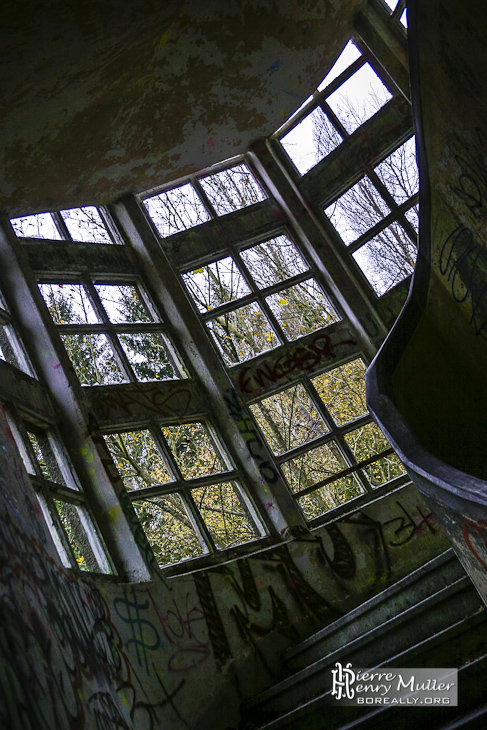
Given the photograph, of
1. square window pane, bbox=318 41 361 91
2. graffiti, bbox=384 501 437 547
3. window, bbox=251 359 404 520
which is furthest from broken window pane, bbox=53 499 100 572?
square window pane, bbox=318 41 361 91

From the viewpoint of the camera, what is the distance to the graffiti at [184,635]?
4.89 m

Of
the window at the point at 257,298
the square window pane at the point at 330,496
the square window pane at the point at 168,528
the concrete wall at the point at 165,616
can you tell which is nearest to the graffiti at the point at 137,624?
the concrete wall at the point at 165,616

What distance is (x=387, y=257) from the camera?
24.8ft

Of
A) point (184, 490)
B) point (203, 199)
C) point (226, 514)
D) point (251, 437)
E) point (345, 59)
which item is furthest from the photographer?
point (203, 199)

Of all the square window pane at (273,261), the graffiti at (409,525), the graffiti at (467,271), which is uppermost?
the square window pane at (273,261)

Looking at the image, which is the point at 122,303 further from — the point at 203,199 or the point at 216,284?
the point at 203,199

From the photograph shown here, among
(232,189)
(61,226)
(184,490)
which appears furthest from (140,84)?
(184,490)

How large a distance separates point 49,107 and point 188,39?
1.48m

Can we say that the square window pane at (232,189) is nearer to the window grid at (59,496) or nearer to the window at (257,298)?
the window at (257,298)

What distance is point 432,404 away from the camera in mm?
4344

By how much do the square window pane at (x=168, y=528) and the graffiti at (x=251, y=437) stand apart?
2.92ft

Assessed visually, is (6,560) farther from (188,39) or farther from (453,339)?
(188,39)

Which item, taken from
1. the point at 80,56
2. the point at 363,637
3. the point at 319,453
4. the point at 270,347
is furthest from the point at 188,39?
the point at 363,637

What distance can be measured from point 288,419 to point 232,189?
3.00m
